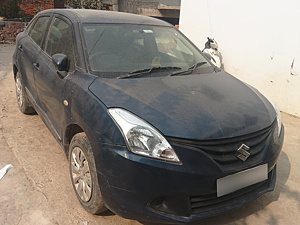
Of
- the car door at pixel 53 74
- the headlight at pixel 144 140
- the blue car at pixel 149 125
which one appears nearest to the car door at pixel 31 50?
the car door at pixel 53 74

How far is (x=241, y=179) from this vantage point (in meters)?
2.17

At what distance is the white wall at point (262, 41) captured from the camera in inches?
196

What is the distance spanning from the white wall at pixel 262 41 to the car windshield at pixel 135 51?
2350 mm

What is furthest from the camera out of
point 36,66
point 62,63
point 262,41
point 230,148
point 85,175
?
point 262,41

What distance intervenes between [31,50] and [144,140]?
252cm

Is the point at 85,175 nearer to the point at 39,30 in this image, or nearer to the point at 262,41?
the point at 39,30

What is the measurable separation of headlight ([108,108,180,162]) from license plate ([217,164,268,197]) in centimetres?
40

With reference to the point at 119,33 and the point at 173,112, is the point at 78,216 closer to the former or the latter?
the point at 173,112

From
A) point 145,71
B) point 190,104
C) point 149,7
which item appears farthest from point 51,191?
point 149,7

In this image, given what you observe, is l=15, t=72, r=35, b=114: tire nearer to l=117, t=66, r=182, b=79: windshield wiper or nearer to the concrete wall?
l=117, t=66, r=182, b=79: windshield wiper

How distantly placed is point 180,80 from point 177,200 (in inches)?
45.4

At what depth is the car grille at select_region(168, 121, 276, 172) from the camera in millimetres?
2006

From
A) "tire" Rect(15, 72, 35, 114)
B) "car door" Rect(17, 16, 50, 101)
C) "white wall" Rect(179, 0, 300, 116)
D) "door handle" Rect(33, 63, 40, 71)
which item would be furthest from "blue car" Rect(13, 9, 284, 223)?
"white wall" Rect(179, 0, 300, 116)

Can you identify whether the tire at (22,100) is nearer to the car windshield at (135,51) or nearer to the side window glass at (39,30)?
the side window glass at (39,30)
